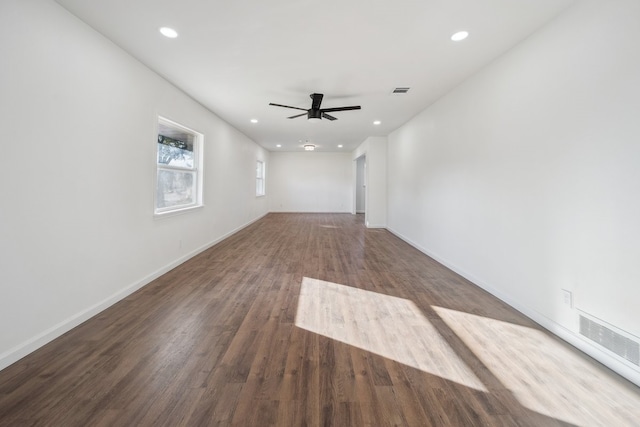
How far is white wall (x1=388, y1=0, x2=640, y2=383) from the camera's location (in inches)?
67.9

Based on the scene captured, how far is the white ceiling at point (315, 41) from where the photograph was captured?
84.4 inches

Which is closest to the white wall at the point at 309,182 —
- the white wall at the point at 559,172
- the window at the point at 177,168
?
the window at the point at 177,168

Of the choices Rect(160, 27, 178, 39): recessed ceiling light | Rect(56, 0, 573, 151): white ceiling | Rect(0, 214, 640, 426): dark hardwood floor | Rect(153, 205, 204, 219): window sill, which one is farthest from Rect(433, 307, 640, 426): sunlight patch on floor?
Rect(160, 27, 178, 39): recessed ceiling light

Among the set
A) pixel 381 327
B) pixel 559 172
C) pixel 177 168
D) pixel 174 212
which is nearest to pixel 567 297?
pixel 559 172

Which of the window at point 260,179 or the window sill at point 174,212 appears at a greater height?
the window at point 260,179

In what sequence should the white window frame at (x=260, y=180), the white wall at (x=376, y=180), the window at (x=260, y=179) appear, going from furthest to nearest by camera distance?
the window at (x=260, y=179)
the white window frame at (x=260, y=180)
the white wall at (x=376, y=180)

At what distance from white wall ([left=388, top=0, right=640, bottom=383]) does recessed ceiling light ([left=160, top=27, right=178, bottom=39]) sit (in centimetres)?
330

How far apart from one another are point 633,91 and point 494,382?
2002mm

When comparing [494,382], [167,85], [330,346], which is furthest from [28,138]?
[494,382]

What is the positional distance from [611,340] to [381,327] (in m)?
1.50

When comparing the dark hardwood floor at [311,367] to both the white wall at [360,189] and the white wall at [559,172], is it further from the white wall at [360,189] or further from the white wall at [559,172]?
the white wall at [360,189]

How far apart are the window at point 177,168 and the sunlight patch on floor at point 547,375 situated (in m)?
3.79

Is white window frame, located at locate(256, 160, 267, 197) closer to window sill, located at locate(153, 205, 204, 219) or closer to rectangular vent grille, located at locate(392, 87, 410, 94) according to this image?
window sill, located at locate(153, 205, 204, 219)

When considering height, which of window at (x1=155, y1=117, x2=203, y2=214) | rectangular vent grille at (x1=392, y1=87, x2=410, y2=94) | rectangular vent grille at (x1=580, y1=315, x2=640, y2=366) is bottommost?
rectangular vent grille at (x1=580, y1=315, x2=640, y2=366)
